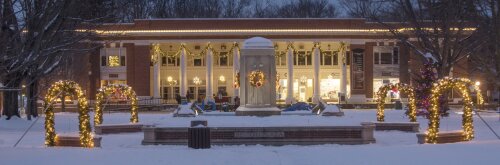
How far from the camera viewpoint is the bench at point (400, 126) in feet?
89.1

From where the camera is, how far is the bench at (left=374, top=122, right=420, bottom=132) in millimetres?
27156

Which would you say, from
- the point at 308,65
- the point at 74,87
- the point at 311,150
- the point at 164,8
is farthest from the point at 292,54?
the point at 311,150

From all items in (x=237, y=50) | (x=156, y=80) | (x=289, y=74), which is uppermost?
(x=237, y=50)

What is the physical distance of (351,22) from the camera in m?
60.5

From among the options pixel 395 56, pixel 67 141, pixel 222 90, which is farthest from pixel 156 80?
pixel 67 141

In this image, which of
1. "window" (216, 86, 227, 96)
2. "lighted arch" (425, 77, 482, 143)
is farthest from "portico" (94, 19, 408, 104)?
"lighted arch" (425, 77, 482, 143)

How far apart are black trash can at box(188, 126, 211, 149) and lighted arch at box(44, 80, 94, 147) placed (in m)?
3.27

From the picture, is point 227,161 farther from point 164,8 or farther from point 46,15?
point 164,8

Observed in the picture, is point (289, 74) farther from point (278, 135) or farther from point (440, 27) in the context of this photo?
point (278, 135)

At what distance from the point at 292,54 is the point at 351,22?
545 cm

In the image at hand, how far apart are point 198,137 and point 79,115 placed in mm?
4515

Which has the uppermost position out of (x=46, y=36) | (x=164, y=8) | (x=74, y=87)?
(x=164, y=8)

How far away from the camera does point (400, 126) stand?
27.4 metres

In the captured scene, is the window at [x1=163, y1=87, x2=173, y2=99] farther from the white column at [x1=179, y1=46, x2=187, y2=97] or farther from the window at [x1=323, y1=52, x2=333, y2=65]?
the window at [x1=323, y1=52, x2=333, y2=65]
